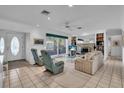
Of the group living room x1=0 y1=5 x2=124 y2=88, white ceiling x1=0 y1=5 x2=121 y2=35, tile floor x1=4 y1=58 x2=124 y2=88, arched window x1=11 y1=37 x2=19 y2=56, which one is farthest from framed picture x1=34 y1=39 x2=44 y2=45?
tile floor x1=4 y1=58 x2=124 y2=88

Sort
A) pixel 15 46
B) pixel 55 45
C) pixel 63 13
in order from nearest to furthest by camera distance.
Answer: pixel 63 13, pixel 15 46, pixel 55 45

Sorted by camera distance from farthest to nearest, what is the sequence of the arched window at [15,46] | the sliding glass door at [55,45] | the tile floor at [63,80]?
the sliding glass door at [55,45] → the arched window at [15,46] → the tile floor at [63,80]

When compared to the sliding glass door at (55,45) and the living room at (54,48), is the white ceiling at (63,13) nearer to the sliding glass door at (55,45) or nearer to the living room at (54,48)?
the living room at (54,48)

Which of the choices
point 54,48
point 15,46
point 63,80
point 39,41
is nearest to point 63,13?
point 63,80

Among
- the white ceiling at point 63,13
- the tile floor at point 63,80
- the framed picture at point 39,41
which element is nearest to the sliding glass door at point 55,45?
the framed picture at point 39,41

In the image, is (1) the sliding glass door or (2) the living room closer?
(2) the living room

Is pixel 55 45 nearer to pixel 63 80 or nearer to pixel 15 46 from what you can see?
pixel 15 46

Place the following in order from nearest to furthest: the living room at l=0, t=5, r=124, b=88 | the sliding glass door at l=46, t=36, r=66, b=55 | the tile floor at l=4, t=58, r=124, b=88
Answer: the tile floor at l=4, t=58, r=124, b=88 < the living room at l=0, t=5, r=124, b=88 < the sliding glass door at l=46, t=36, r=66, b=55

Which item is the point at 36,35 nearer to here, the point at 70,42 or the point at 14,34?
the point at 14,34

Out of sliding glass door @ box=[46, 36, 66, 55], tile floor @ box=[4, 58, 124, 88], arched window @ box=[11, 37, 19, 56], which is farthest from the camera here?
sliding glass door @ box=[46, 36, 66, 55]

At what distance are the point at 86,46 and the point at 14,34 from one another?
922 cm

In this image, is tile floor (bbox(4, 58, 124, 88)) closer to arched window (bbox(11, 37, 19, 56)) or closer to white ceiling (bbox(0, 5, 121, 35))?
white ceiling (bbox(0, 5, 121, 35))
